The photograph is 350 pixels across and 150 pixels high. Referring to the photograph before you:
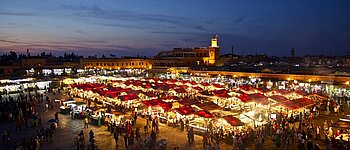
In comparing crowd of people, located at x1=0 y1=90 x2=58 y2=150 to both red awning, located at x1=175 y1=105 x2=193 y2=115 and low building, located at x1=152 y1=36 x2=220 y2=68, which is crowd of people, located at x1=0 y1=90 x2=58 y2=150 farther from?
low building, located at x1=152 y1=36 x2=220 y2=68

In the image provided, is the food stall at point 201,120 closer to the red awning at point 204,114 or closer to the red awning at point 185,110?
the red awning at point 204,114

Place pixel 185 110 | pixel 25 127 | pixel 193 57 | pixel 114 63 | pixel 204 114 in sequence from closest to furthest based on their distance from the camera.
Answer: pixel 204 114, pixel 185 110, pixel 25 127, pixel 114 63, pixel 193 57

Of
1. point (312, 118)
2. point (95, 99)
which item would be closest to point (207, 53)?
point (95, 99)

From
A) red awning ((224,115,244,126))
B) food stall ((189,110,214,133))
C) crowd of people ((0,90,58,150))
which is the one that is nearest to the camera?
crowd of people ((0,90,58,150))

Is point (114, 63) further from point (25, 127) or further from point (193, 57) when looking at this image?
point (25, 127)

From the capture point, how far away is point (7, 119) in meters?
22.8

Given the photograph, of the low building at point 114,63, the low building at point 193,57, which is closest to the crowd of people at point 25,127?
the low building at point 114,63

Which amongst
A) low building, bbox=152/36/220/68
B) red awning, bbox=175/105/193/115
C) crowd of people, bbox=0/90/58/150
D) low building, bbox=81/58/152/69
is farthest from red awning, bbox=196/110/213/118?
low building, bbox=81/58/152/69

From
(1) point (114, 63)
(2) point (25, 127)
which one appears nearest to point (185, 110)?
(2) point (25, 127)

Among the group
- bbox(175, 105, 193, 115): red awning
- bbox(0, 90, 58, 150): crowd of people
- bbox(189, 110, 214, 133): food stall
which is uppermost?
bbox(175, 105, 193, 115): red awning

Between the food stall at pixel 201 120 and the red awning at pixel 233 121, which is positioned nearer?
the red awning at pixel 233 121

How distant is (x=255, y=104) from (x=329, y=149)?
10568 mm

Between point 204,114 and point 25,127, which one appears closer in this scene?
point 204,114

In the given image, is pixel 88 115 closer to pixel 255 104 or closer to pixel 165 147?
pixel 165 147
